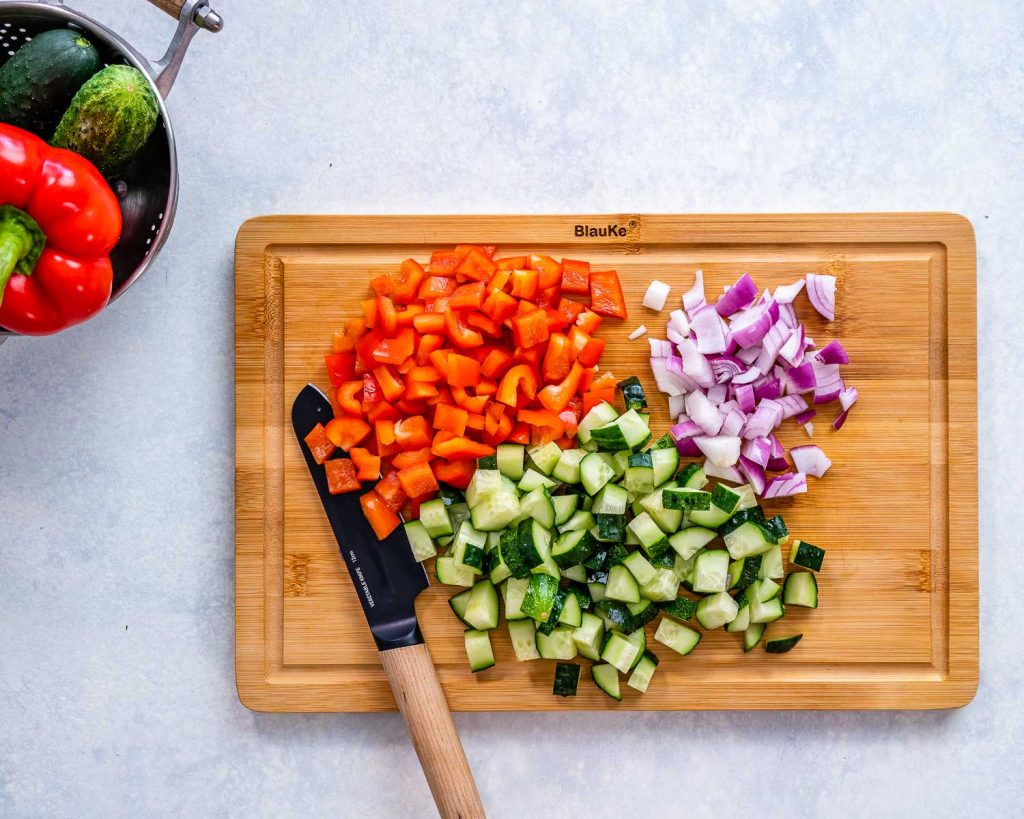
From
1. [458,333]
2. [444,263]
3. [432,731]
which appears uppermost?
[444,263]

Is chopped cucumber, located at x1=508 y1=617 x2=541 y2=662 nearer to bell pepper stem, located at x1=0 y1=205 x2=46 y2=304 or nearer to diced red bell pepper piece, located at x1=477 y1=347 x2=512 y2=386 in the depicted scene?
diced red bell pepper piece, located at x1=477 y1=347 x2=512 y2=386

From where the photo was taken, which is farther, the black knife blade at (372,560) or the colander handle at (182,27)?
the black knife blade at (372,560)

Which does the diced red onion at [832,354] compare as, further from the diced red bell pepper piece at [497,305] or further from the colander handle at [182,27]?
the colander handle at [182,27]

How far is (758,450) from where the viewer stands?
7.04 feet

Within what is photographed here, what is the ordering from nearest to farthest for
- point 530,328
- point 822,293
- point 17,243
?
point 17,243
point 530,328
point 822,293

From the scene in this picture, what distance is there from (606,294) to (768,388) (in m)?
0.50

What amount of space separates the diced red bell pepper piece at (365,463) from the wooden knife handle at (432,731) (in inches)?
18.3

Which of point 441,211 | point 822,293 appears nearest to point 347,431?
point 441,211

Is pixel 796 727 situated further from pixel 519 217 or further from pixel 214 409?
pixel 214 409

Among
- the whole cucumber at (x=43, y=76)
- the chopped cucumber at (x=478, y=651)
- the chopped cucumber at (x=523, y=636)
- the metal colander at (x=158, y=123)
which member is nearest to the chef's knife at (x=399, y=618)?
the chopped cucumber at (x=478, y=651)

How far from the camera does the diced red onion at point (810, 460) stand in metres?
2.18

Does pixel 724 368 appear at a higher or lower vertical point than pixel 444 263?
lower

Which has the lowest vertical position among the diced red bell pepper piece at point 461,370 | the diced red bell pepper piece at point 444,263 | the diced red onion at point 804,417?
the diced red onion at point 804,417

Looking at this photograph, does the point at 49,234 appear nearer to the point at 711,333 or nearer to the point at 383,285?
the point at 383,285
